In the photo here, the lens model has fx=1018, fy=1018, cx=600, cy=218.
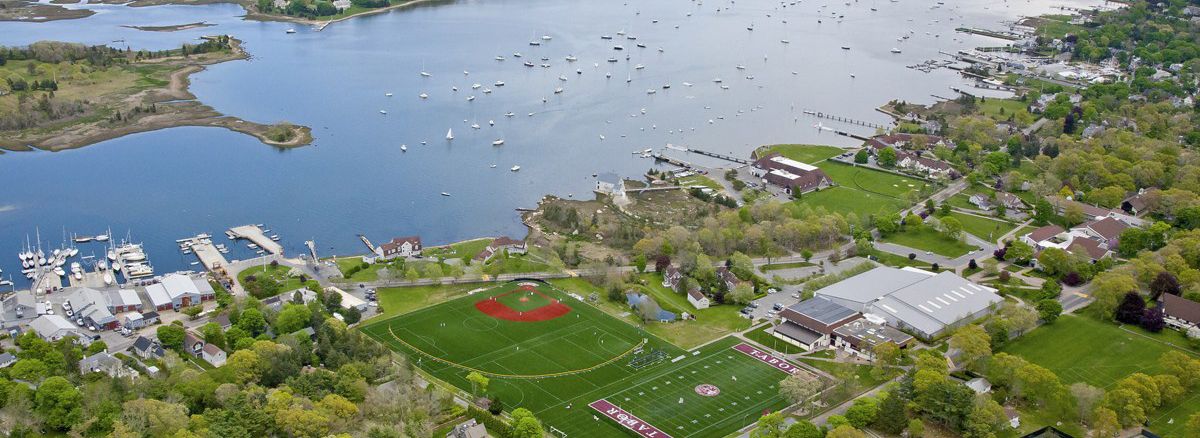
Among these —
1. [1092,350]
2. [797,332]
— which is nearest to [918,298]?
[797,332]

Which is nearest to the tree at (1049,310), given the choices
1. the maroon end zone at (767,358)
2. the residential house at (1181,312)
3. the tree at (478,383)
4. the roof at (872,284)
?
the residential house at (1181,312)

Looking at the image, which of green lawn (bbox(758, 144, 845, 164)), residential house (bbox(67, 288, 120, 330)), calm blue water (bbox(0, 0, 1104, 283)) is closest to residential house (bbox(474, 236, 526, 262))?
calm blue water (bbox(0, 0, 1104, 283))

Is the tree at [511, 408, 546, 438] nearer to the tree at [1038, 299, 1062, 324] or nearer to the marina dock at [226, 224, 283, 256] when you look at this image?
the marina dock at [226, 224, 283, 256]

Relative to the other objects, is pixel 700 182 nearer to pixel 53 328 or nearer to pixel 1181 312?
pixel 1181 312

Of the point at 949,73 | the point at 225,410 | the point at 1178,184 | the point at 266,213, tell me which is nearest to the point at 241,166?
the point at 266,213

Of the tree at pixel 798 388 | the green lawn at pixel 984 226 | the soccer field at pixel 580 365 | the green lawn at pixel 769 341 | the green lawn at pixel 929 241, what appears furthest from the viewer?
the green lawn at pixel 984 226

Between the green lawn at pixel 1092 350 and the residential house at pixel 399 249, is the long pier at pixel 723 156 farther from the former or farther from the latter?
the green lawn at pixel 1092 350
